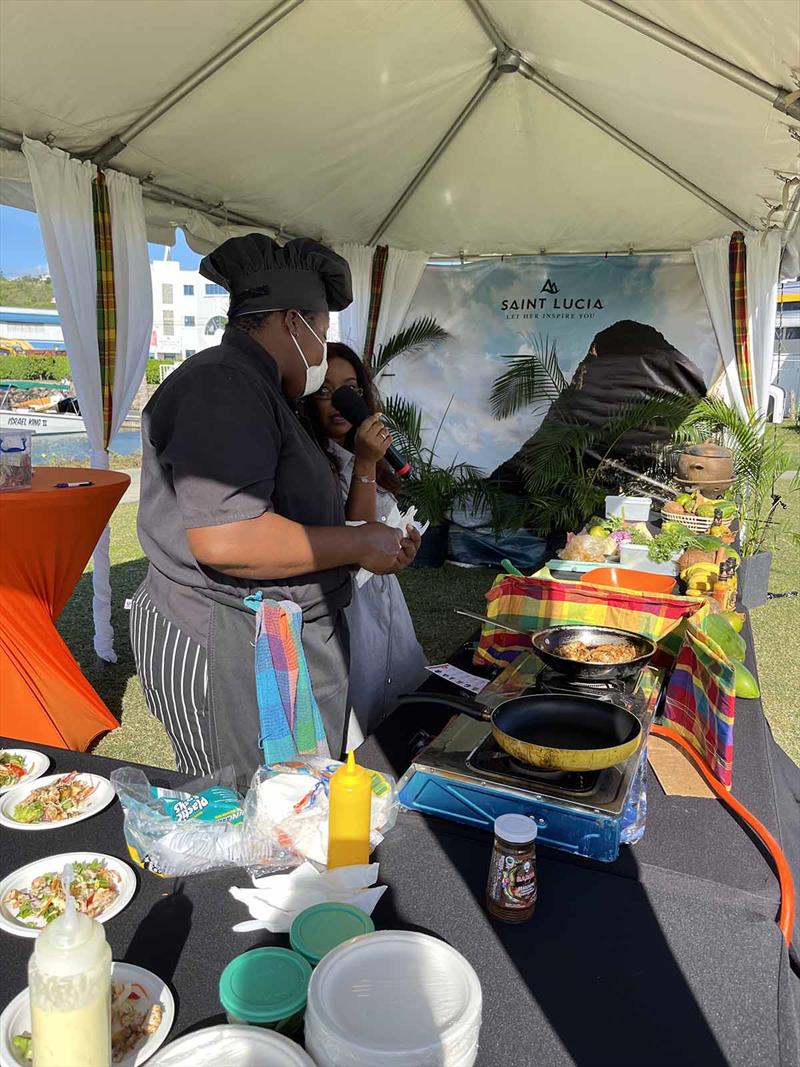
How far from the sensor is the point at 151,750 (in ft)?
10.3

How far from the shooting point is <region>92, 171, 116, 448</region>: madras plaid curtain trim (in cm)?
369

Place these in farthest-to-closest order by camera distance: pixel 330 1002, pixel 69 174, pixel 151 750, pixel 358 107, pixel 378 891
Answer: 1. pixel 358 107
2. pixel 69 174
3. pixel 151 750
4. pixel 378 891
5. pixel 330 1002

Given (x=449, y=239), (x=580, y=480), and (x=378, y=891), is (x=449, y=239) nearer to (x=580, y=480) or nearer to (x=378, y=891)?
(x=580, y=480)

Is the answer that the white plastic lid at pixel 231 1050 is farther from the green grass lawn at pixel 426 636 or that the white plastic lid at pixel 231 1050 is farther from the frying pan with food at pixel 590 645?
the green grass lawn at pixel 426 636

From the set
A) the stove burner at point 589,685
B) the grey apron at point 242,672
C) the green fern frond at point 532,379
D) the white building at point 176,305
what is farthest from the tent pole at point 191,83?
the white building at point 176,305

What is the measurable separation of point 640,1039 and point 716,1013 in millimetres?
105

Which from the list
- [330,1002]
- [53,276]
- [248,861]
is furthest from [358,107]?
[330,1002]

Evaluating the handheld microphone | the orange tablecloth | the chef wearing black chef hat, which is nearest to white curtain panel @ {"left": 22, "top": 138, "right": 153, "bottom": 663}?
the orange tablecloth

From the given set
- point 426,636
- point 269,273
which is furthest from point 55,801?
point 426,636

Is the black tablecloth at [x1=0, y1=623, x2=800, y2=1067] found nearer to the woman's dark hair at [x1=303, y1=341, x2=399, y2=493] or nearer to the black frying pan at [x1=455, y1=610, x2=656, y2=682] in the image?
the black frying pan at [x1=455, y1=610, x2=656, y2=682]

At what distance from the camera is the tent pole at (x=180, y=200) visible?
3262 mm

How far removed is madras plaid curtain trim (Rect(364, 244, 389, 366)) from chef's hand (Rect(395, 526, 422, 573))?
4148mm

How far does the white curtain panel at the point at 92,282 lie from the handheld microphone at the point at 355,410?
6.82 feet

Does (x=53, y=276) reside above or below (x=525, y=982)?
above
